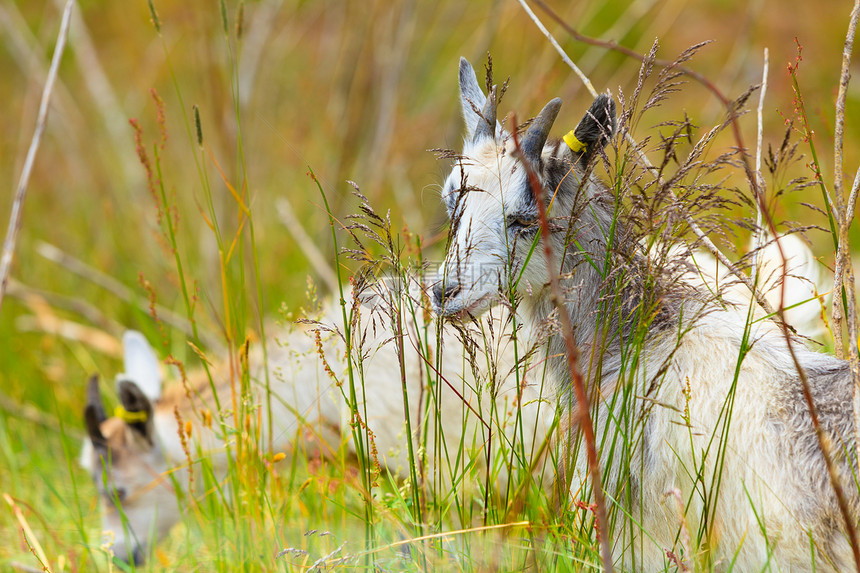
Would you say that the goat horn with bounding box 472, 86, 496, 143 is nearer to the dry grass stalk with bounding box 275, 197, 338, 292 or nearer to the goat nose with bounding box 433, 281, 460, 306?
the goat nose with bounding box 433, 281, 460, 306

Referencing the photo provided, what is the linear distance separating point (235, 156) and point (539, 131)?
256 centimetres

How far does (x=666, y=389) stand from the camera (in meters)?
2.11

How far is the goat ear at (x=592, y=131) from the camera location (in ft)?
6.39

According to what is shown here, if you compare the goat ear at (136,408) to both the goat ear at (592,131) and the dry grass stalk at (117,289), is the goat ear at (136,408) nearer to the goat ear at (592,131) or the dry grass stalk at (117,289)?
the dry grass stalk at (117,289)

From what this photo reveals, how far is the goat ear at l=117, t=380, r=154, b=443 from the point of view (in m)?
3.54

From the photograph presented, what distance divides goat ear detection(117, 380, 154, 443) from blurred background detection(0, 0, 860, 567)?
12.0 inches

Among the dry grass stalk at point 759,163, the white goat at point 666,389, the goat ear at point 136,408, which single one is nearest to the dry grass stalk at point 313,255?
the goat ear at point 136,408

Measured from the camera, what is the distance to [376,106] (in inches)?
206

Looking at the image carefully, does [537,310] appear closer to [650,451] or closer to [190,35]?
[650,451]

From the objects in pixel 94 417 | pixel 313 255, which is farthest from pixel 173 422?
pixel 313 255

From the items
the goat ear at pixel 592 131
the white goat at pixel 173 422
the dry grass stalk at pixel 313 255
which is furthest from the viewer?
the dry grass stalk at pixel 313 255

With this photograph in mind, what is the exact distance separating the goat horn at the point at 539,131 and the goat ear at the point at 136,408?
2279 millimetres

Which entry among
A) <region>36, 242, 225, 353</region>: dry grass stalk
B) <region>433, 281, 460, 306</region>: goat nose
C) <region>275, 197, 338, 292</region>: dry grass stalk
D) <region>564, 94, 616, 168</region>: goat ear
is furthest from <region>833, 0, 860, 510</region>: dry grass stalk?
<region>36, 242, 225, 353</region>: dry grass stalk

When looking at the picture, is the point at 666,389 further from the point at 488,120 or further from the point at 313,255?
the point at 313,255
